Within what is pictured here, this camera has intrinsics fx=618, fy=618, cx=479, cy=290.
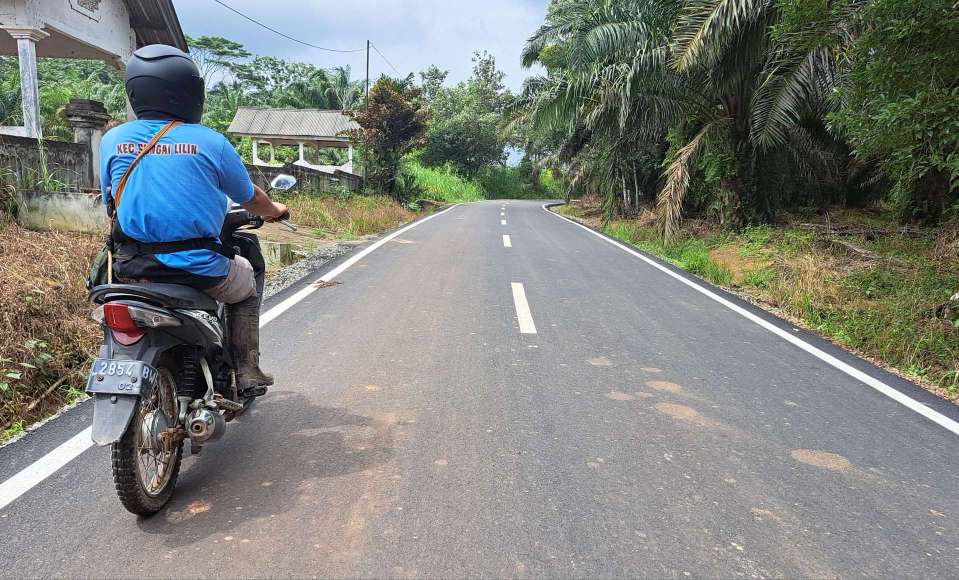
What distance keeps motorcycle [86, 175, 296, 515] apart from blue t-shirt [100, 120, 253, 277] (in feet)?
0.67

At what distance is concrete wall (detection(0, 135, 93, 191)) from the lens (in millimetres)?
7898

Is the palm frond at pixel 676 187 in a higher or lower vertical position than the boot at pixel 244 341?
higher

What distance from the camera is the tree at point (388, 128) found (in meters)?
23.2

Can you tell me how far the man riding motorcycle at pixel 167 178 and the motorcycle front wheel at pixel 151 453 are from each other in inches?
19.8

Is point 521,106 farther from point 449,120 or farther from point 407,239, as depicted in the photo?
point 449,120

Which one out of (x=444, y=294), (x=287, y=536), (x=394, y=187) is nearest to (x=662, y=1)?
(x=444, y=294)

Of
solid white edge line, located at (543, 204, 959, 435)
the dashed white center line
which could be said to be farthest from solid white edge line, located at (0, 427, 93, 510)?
solid white edge line, located at (543, 204, 959, 435)

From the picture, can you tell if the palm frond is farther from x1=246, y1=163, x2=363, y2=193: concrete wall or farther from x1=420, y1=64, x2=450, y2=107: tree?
x1=420, y1=64, x2=450, y2=107: tree

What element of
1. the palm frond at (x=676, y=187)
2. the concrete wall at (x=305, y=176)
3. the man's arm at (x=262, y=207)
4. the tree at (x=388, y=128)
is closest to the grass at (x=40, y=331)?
Answer: the man's arm at (x=262, y=207)

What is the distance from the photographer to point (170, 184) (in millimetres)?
2713

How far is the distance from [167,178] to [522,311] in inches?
178

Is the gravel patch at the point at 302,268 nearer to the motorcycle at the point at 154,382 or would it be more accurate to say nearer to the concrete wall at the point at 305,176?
the motorcycle at the point at 154,382

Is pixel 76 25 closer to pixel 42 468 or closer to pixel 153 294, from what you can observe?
pixel 42 468

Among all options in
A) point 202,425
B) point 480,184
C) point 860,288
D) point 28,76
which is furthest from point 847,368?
point 480,184
